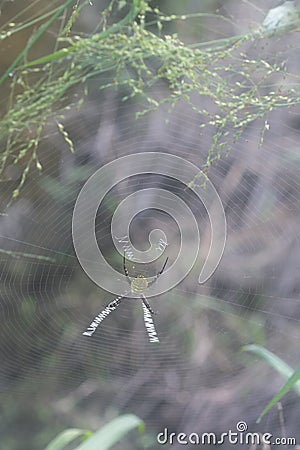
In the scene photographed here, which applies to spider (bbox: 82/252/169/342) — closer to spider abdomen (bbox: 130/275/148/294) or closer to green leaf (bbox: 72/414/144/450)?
spider abdomen (bbox: 130/275/148/294)

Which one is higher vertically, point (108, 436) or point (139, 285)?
point (139, 285)

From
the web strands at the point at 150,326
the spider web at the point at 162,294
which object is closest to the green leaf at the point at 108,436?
the spider web at the point at 162,294

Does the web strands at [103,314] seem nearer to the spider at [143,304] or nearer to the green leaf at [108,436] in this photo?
the spider at [143,304]

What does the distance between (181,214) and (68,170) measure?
368 millimetres

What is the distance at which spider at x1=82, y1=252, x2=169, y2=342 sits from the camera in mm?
1706

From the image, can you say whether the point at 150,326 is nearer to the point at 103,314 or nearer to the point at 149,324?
the point at 149,324

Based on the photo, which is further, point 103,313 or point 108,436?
point 103,313

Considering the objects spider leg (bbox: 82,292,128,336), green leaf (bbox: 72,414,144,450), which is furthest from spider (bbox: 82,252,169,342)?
green leaf (bbox: 72,414,144,450)

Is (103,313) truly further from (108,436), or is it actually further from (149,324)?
(108,436)

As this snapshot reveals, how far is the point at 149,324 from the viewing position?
1.75 m

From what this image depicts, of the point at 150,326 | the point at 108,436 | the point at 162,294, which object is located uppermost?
the point at 162,294

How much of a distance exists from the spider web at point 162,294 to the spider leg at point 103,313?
17 millimetres

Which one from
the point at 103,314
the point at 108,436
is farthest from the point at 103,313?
the point at 108,436

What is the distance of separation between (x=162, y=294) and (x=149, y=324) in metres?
0.10
